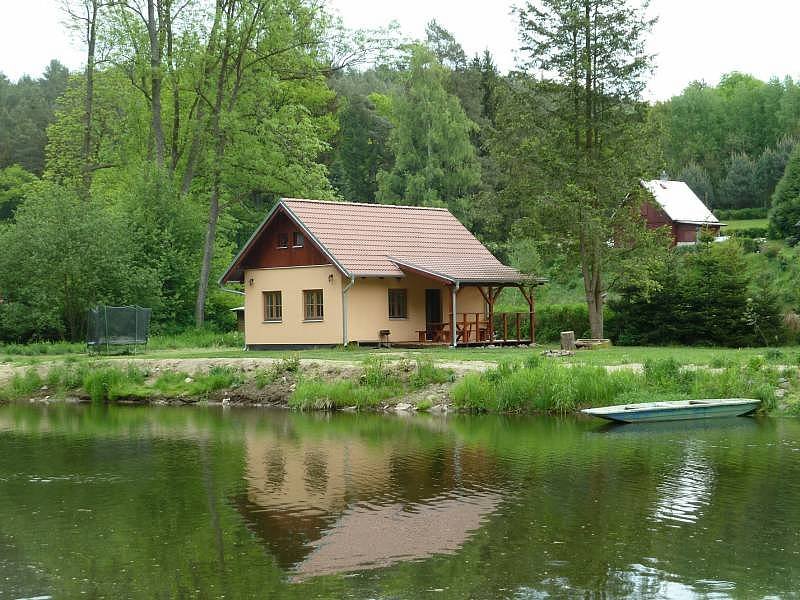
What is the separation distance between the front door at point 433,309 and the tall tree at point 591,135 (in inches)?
201

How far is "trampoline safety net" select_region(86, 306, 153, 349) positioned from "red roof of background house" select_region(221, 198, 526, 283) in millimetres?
3994

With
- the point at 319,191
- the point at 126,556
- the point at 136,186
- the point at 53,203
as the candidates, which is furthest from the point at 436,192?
the point at 126,556

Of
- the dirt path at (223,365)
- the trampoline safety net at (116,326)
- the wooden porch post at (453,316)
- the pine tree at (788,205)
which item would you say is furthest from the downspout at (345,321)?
the pine tree at (788,205)

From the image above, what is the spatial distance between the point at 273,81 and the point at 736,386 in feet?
89.0

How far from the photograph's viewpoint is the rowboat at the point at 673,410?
797 inches

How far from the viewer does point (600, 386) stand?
72.3 feet

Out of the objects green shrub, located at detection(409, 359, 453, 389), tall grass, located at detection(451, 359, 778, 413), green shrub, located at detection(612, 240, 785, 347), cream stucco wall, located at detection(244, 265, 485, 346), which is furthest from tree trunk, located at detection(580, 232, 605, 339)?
tall grass, located at detection(451, 359, 778, 413)

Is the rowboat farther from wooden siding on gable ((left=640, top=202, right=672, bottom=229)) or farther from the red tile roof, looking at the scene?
wooden siding on gable ((left=640, top=202, right=672, bottom=229))

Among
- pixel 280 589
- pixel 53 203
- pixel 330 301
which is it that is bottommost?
pixel 280 589

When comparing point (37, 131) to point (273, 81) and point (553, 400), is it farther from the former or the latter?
point (553, 400)

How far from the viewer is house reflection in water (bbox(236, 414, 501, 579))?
10938mm

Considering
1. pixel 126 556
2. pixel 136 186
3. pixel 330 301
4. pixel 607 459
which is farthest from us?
pixel 136 186

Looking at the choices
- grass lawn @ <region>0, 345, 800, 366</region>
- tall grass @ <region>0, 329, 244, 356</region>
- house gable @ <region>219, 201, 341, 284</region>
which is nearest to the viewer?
grass lawn @ <region>0, 345, 800, 366</region>

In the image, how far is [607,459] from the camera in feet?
53.2
